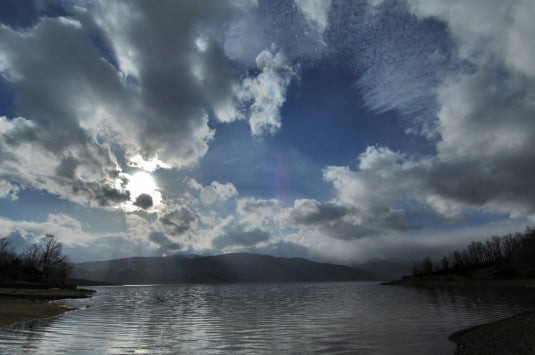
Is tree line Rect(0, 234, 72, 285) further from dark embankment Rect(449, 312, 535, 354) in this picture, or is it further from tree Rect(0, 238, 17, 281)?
dark embankment Rect(449, 312, 535, 354)

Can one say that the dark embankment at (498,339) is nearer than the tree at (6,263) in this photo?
Yes

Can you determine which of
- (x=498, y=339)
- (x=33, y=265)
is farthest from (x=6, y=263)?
(x=498, y=339)

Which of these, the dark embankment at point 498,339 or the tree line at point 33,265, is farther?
the tree line at point 33,265

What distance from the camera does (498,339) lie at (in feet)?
104

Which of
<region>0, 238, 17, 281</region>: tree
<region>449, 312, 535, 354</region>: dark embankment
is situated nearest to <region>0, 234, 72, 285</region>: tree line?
<region>0, 238, 17, 281</region>: tree

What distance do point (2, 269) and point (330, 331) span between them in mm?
167262

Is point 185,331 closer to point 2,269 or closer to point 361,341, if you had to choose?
point 361,341

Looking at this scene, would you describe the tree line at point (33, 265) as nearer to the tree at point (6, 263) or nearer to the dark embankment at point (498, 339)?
the tree at point (6, 263)

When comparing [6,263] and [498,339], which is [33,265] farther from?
[498,339]

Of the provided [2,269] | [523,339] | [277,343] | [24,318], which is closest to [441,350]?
[523,339]

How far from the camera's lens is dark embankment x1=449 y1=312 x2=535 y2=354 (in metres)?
27.6

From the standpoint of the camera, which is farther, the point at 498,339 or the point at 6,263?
the point at 6,263

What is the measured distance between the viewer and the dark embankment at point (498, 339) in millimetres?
27609

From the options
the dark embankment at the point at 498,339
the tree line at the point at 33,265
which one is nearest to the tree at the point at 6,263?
the tree line at the point at 33,265
